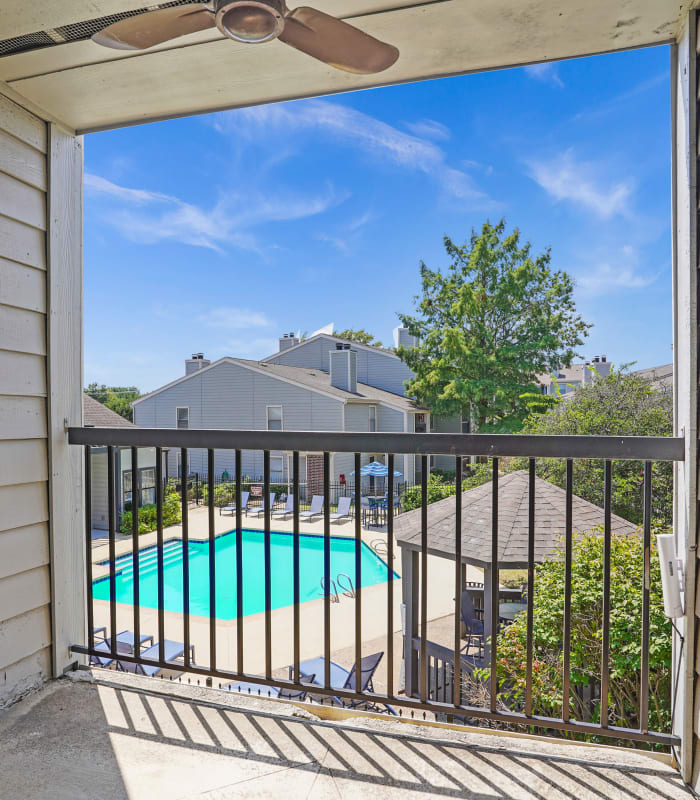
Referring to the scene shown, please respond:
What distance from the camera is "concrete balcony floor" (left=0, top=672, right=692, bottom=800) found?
1.29 metres

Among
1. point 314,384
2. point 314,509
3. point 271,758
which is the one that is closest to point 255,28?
point 271,758

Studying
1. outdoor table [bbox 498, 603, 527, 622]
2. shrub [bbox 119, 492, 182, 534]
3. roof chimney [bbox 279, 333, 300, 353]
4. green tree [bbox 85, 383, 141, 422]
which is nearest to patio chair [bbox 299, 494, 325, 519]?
shrub [bbox 119, 492, 182, 534]

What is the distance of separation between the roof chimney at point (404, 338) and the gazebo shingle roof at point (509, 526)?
40.9 feet

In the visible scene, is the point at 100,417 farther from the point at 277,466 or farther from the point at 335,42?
the point at 335,42

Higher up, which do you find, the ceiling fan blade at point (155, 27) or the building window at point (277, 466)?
the ceiling fan blade at point (155, 27)

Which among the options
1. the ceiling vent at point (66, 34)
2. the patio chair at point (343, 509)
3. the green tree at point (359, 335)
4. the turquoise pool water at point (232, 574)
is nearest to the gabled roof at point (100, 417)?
the turquoise pool water at point (232, 574)

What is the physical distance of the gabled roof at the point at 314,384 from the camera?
14102 millimetres

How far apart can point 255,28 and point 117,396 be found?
18452 mm

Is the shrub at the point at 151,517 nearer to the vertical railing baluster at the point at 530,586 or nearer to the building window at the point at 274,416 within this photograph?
the building window at the point at 274,416

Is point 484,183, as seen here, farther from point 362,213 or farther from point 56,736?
point 56,736

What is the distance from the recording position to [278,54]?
1.55m

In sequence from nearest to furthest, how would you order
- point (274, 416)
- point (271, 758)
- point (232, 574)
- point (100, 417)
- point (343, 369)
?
point (271, 758), point (232, 574), point (100, 417), point (274, 416), point (343, 369)

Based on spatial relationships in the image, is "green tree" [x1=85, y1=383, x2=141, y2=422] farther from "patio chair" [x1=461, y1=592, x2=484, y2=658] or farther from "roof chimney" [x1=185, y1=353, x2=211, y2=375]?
"patio chair" [x1=461, y1=592, x2=484, y2=658]

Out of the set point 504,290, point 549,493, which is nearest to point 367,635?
point 549,493
